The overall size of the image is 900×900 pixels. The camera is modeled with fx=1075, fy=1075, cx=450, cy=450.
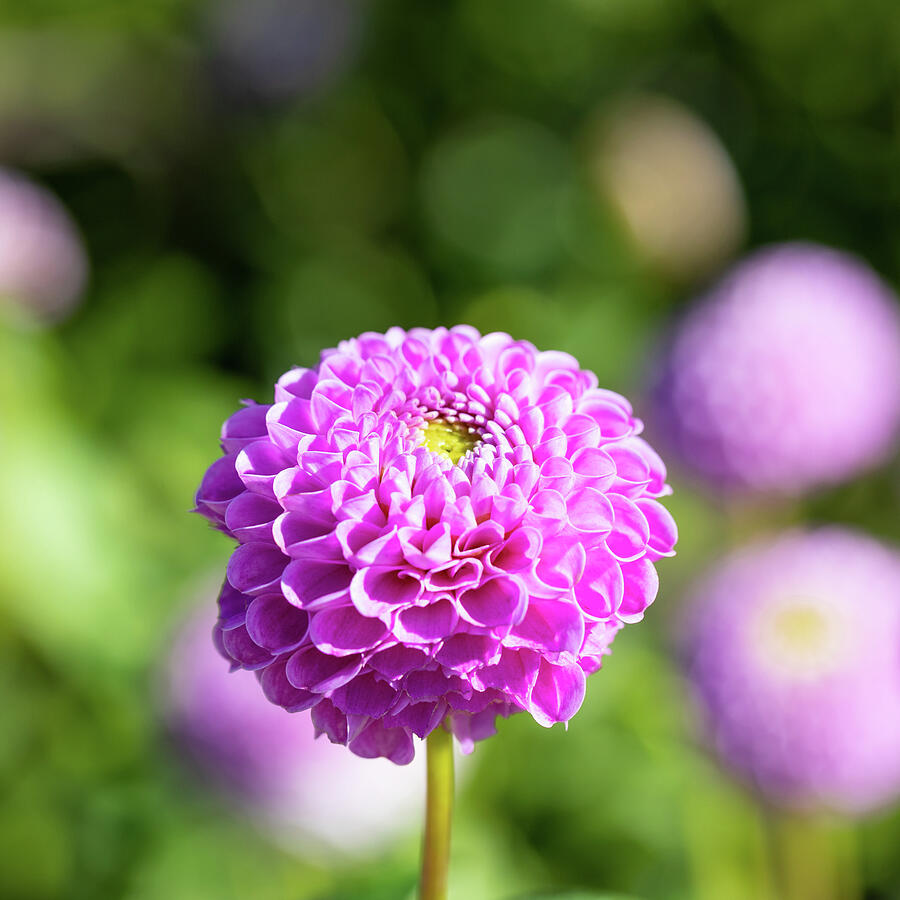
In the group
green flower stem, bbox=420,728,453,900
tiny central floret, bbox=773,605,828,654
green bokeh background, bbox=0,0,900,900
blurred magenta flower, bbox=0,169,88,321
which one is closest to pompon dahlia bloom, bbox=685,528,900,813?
tiny central floret, bbox=773,605,828,654

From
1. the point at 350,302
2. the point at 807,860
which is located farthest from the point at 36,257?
the point at 807,860

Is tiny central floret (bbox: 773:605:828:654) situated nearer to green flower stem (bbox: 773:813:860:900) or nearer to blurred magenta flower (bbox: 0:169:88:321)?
green flower stem (bbox: 773:813:860:900)

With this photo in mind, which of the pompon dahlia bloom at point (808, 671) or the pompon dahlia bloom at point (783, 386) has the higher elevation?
the pompon dahlia bloom at point (783, 386)

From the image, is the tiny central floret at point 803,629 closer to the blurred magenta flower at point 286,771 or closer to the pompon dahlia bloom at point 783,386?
the pompon dahlia bloom at point 783,386

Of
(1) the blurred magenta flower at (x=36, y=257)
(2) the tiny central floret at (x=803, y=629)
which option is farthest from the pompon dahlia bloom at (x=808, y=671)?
(1) the blurred magenta flower at (x=36, y=257)

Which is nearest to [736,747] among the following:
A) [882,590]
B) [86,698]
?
[882,590]

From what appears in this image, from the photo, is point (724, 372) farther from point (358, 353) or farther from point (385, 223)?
point (385, 223)
